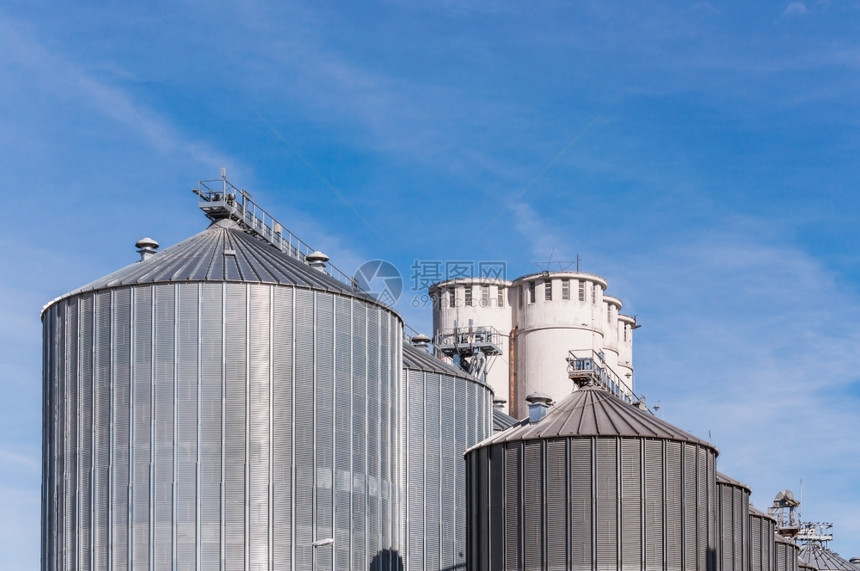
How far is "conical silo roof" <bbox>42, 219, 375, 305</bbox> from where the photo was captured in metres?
64.1

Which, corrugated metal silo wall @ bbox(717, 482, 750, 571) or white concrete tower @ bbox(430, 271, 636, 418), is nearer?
corrugated metal silo wall @ bbox(717, 482, 750, 571)

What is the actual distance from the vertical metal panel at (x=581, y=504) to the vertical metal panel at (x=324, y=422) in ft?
41.0

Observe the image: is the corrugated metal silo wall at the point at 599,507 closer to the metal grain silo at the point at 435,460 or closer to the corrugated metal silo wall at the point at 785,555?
the metal grain silo at the point at 435,460

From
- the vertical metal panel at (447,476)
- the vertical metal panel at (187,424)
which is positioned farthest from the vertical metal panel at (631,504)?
the vertical metal panel at (447,476)

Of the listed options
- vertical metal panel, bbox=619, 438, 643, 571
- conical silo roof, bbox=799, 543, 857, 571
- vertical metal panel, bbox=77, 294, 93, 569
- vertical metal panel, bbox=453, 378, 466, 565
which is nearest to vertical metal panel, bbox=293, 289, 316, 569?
vertical metal panel, bbox=77, 294, 93, 569

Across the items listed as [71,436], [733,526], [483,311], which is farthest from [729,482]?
[483,311]

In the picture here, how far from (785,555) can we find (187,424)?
3827 centimetres

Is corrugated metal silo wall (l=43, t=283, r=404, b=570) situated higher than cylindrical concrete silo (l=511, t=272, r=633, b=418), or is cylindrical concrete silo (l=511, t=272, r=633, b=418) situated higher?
cylindrical concrete silo (l=511, t=272, r=633, b=418)

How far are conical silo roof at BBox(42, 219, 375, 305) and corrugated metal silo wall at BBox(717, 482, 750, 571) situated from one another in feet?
61.8

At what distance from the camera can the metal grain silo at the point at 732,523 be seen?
58769 millimetres

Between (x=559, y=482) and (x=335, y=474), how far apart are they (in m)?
12.1

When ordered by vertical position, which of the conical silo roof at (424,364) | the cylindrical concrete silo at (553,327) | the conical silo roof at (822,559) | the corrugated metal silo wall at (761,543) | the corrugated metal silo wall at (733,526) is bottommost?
the conical silo roof at (822,559)

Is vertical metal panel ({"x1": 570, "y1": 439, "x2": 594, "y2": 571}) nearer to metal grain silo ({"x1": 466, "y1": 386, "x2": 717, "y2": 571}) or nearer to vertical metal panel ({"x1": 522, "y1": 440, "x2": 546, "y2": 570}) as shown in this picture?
metal grain silo ({"x1": 466, "y1": 386, "x2": 717, "y2": 571})

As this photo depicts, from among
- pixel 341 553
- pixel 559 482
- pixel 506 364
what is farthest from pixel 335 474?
pixel 506 364
